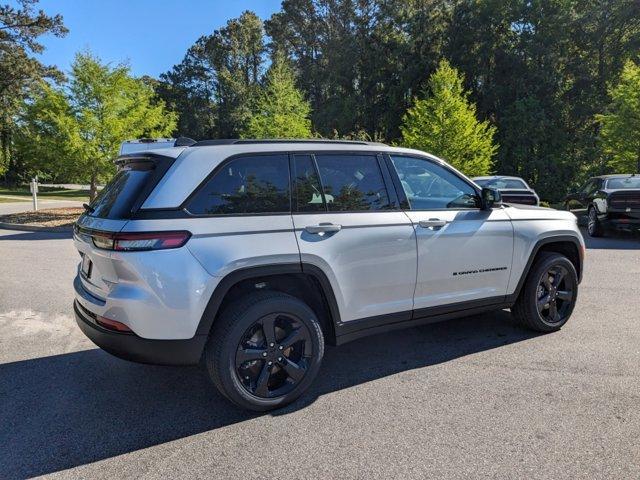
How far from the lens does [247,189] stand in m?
3.44

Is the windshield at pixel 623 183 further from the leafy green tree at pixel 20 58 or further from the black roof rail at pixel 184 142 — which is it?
the leafy green tree at pixel 20 58

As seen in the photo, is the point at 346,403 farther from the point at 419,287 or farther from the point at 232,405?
the point at 419,287

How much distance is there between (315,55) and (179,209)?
56.2 metres

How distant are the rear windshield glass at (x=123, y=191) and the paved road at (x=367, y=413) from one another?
4.49 ft

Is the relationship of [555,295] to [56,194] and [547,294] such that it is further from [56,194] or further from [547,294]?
[56,194]

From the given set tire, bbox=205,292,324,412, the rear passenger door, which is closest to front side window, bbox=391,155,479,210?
the rear passenger door

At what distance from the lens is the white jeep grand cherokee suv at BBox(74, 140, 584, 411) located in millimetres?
3096

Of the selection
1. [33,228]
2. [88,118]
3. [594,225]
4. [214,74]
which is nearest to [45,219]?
[33,228]

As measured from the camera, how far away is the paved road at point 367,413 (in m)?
2.79

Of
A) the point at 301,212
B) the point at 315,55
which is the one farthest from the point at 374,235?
the point at 315,55

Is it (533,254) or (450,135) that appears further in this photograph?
(450,135)

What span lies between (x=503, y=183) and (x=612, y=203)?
3281 mm

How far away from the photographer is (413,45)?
131 feet

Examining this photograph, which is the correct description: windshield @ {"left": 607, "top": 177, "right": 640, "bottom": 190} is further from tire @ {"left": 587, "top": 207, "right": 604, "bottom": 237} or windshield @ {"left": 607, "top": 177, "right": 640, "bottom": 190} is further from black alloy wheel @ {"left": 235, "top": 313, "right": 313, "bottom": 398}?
black alloy wheel @ {"left": 235, "top": 313, "right": 313, "bottom": 398}
